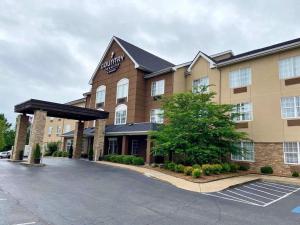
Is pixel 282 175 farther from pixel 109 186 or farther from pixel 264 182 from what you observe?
pixel 109 186

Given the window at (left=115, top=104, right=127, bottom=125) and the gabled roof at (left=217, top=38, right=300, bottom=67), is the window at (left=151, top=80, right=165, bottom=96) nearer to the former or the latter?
the window at (left=115, top=104, right=127, bottom=125)

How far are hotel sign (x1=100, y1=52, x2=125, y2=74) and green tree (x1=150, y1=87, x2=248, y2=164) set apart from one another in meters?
13.5

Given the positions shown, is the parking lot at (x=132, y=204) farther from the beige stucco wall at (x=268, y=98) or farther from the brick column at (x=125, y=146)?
the brick column at (x=125, y=146)

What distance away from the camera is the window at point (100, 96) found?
110ft

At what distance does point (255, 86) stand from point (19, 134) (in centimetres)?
2329

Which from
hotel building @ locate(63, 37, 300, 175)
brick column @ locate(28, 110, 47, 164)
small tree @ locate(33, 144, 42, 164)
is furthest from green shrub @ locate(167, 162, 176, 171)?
brick column @ locate(28, 110, 47, 164)

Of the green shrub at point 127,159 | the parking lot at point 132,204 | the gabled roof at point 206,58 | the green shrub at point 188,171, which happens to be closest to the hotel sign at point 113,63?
the gabled roof at point 206,58

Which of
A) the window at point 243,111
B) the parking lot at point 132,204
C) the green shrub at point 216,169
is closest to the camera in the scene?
the parking lot at point 132,204

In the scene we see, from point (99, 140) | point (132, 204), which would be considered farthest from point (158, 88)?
point (132, 204)

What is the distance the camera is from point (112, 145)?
3050 centimetres

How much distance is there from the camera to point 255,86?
71.3ft

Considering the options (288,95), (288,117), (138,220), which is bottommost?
(138,220)

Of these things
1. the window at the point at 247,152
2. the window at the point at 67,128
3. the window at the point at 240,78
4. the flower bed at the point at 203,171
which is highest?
the window at the point at 240,78

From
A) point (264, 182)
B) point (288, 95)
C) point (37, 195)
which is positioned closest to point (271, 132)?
point (288, 95)
